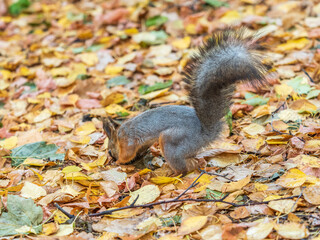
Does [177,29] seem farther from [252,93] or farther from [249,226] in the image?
[249,226]

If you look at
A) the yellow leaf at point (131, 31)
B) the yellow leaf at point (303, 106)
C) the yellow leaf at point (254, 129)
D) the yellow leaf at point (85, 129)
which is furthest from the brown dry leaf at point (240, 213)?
the yellow leaf at point (131, 31)

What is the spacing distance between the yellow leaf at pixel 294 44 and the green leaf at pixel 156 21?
5.06ft

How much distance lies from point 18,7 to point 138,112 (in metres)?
3.67

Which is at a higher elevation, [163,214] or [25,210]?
[25,210]

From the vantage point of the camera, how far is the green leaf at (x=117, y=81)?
13.6ft

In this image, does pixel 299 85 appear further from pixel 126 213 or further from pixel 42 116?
pixel 42 116

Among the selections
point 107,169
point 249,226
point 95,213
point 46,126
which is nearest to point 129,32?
point 46,126

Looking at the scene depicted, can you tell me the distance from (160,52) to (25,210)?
2676 mm

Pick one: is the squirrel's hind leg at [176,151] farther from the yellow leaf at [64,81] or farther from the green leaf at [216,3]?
the green leaf at [216,3]

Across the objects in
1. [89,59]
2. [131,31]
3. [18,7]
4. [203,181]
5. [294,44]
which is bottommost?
[203,181]

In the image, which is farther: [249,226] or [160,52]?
[160,52]

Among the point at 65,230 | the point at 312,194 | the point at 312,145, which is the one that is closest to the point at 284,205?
the point at 312,194

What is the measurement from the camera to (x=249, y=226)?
2.02 meters

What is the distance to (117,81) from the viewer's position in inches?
164
